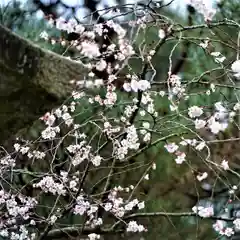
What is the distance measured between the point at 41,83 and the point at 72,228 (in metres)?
1.01

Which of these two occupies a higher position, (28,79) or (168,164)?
(28,79)

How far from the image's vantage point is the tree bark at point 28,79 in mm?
1559

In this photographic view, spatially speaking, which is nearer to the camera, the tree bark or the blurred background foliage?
the tree bark

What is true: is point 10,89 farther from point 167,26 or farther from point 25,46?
point 167,26

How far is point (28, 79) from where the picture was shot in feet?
5.20

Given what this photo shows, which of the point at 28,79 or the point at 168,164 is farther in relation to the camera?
the point at 168,164

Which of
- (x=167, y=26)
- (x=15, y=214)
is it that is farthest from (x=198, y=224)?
(x=167, y=26)

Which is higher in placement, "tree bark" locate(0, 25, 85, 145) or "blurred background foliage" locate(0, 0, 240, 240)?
"tree bark" locate(0, 25, 85, 145)

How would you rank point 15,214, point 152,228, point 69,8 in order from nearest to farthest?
point 15,214, point 152,228, point 69,8

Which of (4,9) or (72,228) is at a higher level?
(4,9)

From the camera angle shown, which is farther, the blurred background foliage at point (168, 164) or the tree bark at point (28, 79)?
the blurred background foliage at point (168, 164)

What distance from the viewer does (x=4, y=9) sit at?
2812 millimetres

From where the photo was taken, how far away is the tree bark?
156 cm

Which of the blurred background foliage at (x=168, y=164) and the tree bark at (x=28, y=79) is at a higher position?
the tree bark at (x=28, y=79)
